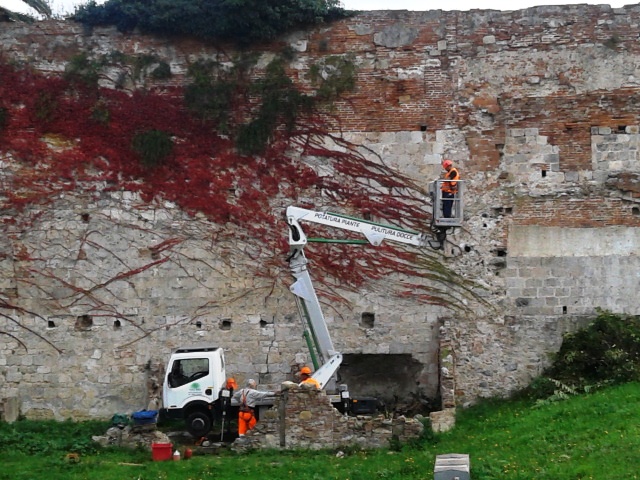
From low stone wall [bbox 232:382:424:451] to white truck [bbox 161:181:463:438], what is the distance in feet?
2.17

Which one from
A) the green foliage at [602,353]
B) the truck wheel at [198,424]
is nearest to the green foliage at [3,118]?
the truck wheel at [198,424]

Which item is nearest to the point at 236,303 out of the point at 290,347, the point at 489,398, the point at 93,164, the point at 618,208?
the point at 290,347

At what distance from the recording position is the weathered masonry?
2019 centimetres

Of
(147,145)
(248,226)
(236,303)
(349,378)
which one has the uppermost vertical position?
(147,145)

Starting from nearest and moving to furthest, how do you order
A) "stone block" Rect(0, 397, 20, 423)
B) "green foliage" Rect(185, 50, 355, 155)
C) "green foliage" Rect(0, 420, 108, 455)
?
"green foliage" Rect(0, 420, 108, 455) < "stone block" Rect(0, 397, 20, 423) < "green foliage" Rect(185, 50, 355, 155)

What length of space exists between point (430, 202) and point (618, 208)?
11.9 ft

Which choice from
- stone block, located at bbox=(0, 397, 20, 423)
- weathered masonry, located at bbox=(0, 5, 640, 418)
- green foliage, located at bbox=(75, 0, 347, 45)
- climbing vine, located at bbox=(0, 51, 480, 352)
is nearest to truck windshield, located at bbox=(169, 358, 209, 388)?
weathered masonry, located at bbox=(0, 5, 640, 418)

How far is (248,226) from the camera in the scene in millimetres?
20469

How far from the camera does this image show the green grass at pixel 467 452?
46.7 feet

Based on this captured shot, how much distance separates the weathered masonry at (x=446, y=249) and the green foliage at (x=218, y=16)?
1.23 ft

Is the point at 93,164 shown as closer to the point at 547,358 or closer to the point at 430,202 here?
the point at 430,202

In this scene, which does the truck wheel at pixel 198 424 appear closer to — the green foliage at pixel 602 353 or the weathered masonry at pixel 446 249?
the weathered masonry at pixel 446 249

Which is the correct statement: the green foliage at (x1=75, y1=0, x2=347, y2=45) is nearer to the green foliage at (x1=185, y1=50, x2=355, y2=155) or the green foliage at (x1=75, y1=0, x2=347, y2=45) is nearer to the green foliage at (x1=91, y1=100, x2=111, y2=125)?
the green foliage at (x1=185, y1=50, x2=355, y2=155)

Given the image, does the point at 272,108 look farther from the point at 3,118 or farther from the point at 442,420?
the point at 442,420
